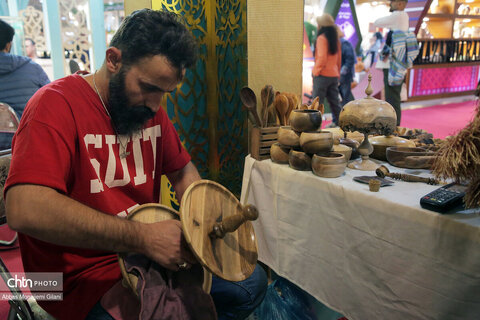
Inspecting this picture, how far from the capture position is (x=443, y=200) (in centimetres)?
112

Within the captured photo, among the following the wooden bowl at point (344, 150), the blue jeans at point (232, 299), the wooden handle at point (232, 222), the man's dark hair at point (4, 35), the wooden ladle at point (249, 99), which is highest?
the man's dark hair at point (4, 35)

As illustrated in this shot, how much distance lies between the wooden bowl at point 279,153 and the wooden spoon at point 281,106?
0.81ft

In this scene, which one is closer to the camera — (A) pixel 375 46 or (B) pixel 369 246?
(B) pixel 369 246

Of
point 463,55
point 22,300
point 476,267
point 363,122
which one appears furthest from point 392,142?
point 463,55

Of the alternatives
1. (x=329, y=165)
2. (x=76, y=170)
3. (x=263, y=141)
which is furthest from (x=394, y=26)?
(x=76, y=170)

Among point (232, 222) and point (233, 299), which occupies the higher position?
point (232, 222)

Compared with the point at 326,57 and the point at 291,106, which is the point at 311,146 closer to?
the point at 291,106

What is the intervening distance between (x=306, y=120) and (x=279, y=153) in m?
0.27

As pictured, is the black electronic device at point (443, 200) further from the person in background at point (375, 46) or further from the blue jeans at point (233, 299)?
the person in background at point (375, 46)

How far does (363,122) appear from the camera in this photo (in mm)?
1568

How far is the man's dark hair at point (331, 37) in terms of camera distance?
5.56m

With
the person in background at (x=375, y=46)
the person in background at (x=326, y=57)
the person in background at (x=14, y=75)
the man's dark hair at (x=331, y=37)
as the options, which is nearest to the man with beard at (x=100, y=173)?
the person in background at (x=14, y=75)

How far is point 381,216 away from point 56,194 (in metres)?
1.05

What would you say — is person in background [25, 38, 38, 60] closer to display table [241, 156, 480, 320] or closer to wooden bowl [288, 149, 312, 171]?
display table [241, 156, 480, 320]
